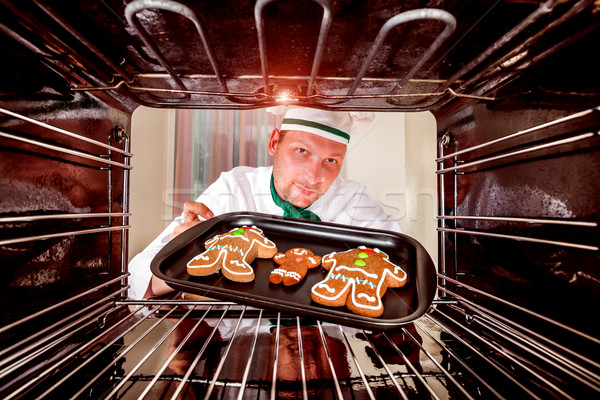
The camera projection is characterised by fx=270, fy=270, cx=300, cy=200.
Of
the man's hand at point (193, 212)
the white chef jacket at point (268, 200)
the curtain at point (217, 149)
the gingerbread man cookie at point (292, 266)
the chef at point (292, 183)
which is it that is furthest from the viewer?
the curtain at point (217, 149)

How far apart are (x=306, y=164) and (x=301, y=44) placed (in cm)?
88

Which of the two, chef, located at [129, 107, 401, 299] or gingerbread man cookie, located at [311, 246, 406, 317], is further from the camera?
chef, located at [129, 107, 401, 299]

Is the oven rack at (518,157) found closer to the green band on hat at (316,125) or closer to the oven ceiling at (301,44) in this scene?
the oven ceiling at (301,44)

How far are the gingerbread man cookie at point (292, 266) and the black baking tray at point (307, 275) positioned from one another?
20 millimetres

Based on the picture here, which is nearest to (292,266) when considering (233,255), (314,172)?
(233,255)

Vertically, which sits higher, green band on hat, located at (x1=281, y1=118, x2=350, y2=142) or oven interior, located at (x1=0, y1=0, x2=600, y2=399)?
green band on hat, located at (x1=281, y1=118, x2=350, y2=142)

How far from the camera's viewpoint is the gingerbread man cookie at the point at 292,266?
74 cm

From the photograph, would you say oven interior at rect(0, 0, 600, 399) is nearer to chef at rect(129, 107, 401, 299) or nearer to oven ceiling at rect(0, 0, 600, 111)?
oven ceiling at rect(0, 0, 600, 111)

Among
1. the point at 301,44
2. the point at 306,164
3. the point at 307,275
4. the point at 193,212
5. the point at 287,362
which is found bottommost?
the point at 287,362

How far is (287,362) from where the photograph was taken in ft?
1.85

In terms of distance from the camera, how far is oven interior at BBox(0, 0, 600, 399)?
0.48 meters

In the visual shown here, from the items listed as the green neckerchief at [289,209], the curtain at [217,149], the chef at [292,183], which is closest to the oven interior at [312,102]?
the chef at [292,183]

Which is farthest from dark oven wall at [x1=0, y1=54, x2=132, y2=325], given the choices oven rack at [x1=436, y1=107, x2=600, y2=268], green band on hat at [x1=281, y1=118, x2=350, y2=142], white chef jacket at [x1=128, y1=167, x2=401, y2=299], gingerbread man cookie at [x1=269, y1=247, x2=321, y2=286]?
oven rack at [x1=436, y1=107, x2=600, y2=268]

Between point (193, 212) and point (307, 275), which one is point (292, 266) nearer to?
point (307, 275)
